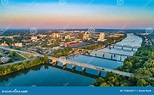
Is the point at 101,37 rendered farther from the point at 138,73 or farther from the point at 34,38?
the point at 34,38

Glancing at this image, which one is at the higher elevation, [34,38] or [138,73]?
[34,38]

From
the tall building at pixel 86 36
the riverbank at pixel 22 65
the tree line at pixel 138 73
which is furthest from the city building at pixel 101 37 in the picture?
A: the riverbank at pixel 22 65

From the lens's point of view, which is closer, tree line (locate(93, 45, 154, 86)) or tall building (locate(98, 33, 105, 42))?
tree line (locate(93, 45, 154, 86))

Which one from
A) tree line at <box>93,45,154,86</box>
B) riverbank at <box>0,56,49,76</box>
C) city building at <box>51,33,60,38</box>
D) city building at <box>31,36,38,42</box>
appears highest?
city building at <box>51,33,60,38</box>

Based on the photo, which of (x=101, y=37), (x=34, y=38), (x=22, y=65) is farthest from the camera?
(x=22, y=65)

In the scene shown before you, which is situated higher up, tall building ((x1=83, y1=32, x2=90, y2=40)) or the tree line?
tall building ((x1=83, y1=32, x2=90, y2=40))

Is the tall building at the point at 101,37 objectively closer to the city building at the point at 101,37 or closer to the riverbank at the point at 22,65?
the city building at the point at 101,37

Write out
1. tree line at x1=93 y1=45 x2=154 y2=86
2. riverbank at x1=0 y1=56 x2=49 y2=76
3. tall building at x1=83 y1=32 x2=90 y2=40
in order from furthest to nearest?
1. riverbank at x1=0 y1=56 x2=49 y2=76
2. tall building at x1=83 y1=32 x2=90 y2=40
3. tree line at x1=93 y1=45 x2=154 y2=86

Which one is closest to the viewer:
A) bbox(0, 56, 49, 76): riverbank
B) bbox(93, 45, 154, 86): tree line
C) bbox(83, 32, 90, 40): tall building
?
bbox(93, 45, 154, 86): tree line

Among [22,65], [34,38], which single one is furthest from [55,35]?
[22,65]

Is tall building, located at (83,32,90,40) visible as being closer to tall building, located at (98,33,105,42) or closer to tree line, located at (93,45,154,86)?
tall building, located at (98,33,105,42)

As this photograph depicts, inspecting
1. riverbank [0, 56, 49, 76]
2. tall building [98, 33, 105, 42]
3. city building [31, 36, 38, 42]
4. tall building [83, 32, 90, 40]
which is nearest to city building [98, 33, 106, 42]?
tall building [98, 33, 105, 42]
